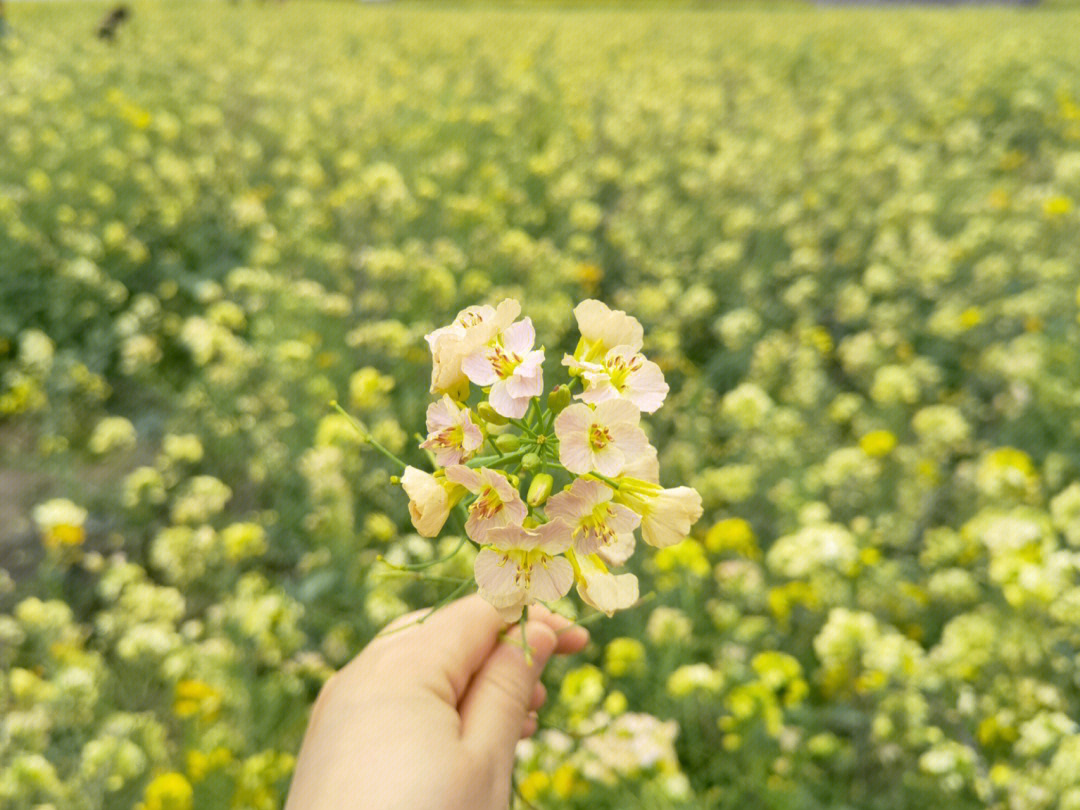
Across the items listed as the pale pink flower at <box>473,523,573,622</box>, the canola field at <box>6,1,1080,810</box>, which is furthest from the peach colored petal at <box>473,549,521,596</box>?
the canola field at <box>6,1,1080,810</box>

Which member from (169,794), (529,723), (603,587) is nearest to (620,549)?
(603,587)

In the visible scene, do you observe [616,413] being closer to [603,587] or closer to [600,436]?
[600,436]

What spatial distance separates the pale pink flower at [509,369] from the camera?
69cm

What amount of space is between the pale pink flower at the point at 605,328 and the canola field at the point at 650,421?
0.62m

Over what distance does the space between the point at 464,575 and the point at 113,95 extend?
162 inches

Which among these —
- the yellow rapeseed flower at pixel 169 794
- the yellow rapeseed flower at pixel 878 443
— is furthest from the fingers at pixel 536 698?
the yellow rapeseed flower at pixel 878 443

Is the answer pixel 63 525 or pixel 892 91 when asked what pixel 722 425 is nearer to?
pixel 63 525

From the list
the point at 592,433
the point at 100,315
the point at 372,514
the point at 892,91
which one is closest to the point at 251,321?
the point at 100,315

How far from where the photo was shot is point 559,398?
746 millimetres

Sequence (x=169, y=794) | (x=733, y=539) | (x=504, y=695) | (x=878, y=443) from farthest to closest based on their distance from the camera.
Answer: (x=878, y=443) < (x=733, y=539) < (x=169, y=794) < (x=504, y=695)

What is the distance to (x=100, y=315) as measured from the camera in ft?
9.62

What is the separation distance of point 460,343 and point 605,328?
0.14 metres

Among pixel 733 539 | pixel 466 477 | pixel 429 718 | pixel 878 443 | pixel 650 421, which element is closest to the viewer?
pixel 466 477

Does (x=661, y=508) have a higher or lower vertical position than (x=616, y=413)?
lower
